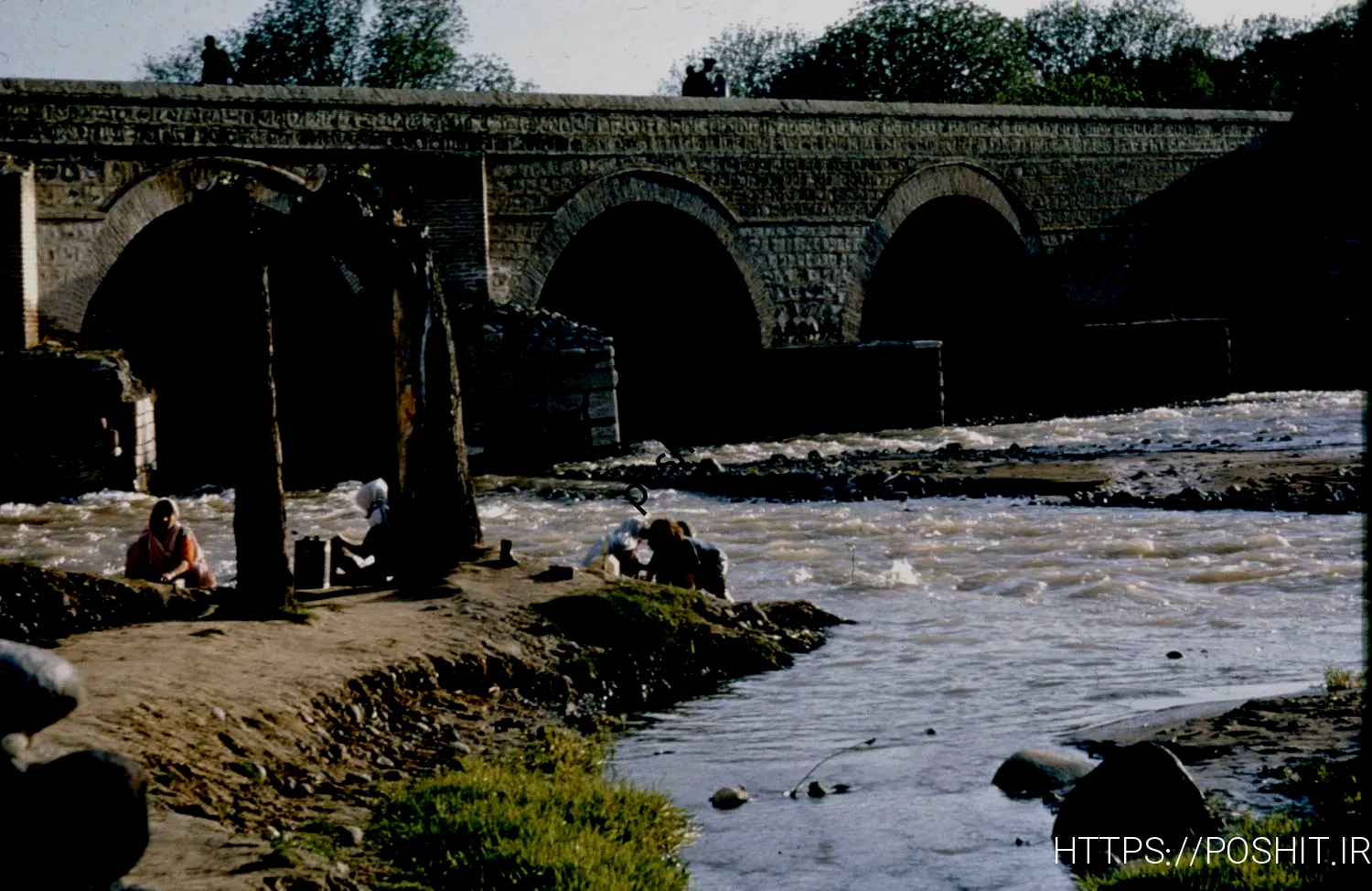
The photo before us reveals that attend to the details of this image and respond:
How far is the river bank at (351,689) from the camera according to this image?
5.27m

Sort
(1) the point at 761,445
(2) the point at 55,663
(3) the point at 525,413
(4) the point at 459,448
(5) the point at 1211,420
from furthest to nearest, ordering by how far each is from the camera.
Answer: (5) the point at 1211,420 < (1) the point at 761,445 < (3) the point at 525,413 < (4) the point at 459,448 < (2) the point at 55,663

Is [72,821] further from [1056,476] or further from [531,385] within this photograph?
[531,385]

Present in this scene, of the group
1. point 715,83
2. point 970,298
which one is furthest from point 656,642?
point 970,298

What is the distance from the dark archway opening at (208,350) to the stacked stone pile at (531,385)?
121cm

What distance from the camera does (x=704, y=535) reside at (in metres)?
14.9

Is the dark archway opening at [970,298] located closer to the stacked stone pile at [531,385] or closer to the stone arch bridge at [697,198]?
the stone arch bridge at [697,198]

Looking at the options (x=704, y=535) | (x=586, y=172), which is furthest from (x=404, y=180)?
(x=704, y=535)

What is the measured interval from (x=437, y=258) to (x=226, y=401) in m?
13.1

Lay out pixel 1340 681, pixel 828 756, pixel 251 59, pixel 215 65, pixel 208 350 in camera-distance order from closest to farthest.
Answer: pixel 828 756, pixel 1340 681, pixel 208 350, pixel 215 65, pixel 251 59

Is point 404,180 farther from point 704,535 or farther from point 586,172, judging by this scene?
point 704,535

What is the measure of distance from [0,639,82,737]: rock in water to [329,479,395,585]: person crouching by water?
14.8 ft

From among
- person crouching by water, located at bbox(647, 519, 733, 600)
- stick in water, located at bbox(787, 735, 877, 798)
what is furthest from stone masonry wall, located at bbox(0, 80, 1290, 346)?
stick in water, located at bbox(787, 735, 877, 798)

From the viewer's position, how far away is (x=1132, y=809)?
5.41 m

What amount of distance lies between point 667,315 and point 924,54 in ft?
64.8
